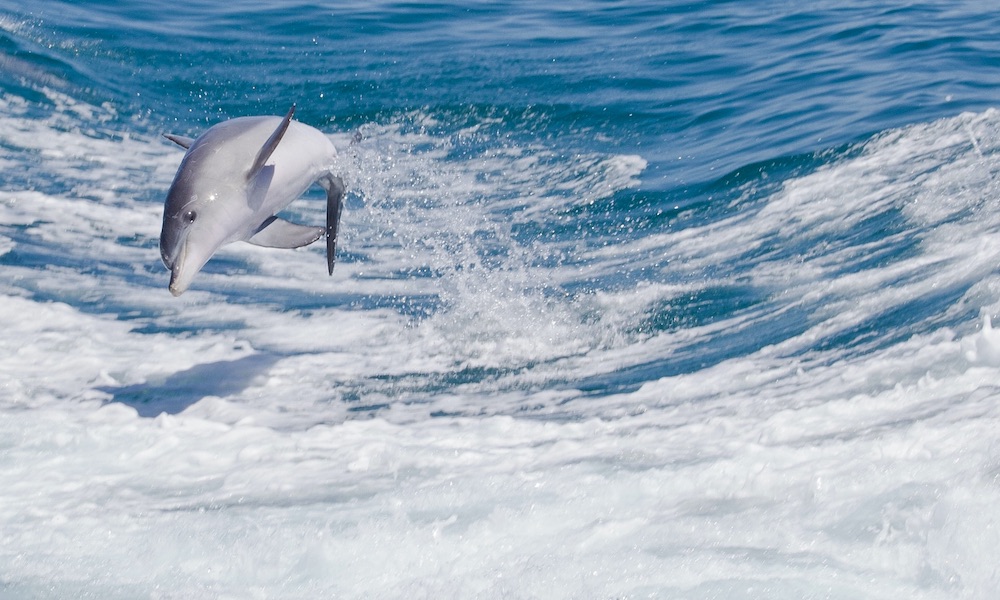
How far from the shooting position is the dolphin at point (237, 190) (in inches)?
195

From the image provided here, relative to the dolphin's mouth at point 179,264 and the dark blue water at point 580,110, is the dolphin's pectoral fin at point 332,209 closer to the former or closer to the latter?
the dolphin's mouth at point 179,264

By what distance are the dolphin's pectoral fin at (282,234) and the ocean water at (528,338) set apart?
758 millimetres

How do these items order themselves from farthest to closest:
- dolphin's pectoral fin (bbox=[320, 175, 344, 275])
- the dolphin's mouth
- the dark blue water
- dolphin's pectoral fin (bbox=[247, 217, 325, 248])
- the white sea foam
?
the dark blue water
dolphin's pectoral fin (bbox=[320, 175, 344, 275])
dolphin's pectoral fin (bbox=[247, 217, 325, 248])
the dolphin's mouth
the white sea foam

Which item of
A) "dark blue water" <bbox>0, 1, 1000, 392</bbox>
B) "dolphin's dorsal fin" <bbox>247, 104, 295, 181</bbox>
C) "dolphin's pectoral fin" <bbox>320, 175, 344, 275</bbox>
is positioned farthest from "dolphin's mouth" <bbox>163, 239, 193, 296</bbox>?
"dark blue water" <bbox>0, 1, 1000, 392</bbox>

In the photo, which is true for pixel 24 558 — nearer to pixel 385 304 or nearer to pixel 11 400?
pixel 11 400

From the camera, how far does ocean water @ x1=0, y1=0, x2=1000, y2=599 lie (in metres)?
3.88

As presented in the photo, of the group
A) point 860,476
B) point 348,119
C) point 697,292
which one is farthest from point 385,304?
point 348,119

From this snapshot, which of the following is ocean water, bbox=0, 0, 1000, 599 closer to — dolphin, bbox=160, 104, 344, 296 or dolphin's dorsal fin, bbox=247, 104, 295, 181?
dolphin, bbox=160, 104, 344, 296

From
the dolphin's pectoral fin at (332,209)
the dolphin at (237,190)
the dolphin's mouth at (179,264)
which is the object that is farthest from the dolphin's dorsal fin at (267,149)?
the dolphin's pectoral fin at (332,209)

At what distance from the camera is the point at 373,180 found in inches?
411

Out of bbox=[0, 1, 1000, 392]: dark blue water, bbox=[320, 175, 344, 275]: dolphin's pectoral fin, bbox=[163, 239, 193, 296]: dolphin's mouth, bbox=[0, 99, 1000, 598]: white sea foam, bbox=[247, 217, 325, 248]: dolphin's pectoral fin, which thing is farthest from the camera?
bbox=[0, 1, 1000, 392]: dark blue water

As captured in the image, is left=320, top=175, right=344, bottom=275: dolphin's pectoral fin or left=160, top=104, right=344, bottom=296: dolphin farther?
left=320, top=175, right=344, bottom=275: dolphin's pectoral fin

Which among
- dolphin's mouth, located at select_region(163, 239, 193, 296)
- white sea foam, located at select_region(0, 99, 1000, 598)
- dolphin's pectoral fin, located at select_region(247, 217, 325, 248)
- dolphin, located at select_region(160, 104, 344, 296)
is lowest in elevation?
white sea foam, located at select_region(0, 99, 1000, 598)

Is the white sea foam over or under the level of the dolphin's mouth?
under
